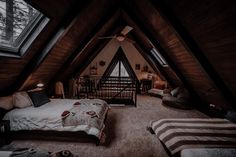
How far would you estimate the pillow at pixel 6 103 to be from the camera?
9.93 feet

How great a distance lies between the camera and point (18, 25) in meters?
2.42

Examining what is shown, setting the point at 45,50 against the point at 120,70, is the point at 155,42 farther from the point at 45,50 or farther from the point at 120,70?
the point at 120,70

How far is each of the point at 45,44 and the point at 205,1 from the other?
3.01 meters

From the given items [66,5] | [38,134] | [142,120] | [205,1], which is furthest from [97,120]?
[205,1]

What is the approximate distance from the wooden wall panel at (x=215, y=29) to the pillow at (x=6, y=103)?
151 inches

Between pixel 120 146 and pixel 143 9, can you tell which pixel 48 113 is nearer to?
pixel 120 146

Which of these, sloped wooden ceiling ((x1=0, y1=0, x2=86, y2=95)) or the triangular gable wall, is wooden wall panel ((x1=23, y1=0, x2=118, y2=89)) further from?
the triangular gable wall

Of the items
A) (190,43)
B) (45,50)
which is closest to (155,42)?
(190,43)

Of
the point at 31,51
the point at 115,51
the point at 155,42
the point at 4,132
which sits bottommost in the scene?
the point at 4,132

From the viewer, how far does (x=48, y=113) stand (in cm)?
301

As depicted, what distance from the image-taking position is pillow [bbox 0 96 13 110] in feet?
9.93

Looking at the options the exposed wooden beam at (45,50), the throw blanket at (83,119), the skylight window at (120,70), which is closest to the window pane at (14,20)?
the exposed wooden beam at (45,50)

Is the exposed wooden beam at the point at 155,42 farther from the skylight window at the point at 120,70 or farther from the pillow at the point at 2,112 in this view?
the skylight window at the point at 120,70

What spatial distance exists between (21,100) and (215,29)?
406 centimetres
